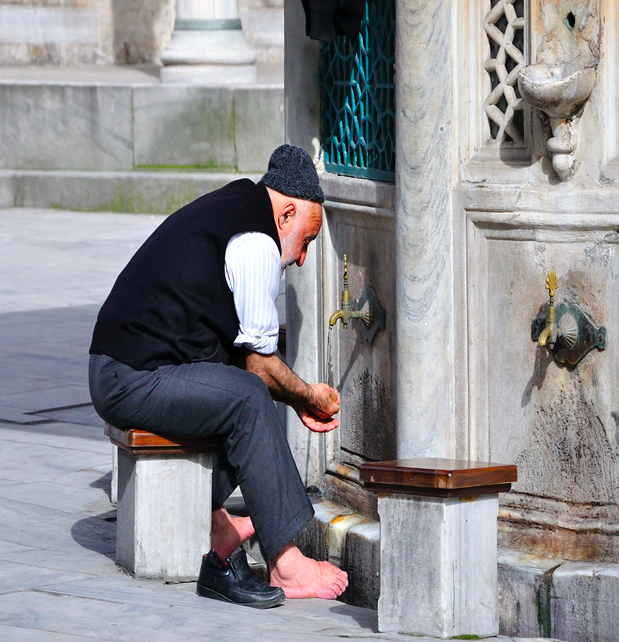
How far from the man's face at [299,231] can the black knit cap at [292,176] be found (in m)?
0.03

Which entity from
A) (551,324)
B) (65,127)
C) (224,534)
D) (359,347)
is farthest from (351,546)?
(65,127)

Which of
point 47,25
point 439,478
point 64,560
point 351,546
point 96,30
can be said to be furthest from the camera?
point 96,30

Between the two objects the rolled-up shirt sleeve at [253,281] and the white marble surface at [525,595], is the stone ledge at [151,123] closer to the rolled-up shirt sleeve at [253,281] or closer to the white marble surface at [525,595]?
the rolled-up shirt sleeve at [253,281]

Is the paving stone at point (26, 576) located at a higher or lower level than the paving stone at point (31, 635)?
lower

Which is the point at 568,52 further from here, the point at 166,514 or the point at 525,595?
the point at 166,514

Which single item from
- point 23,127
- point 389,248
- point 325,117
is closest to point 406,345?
point 389,248

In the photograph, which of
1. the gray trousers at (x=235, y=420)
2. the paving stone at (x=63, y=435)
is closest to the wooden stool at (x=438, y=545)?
the gray trousers at (x=235, y=420)

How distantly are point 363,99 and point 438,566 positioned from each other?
68.8 inches

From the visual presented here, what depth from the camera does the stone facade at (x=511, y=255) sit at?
3936 mm

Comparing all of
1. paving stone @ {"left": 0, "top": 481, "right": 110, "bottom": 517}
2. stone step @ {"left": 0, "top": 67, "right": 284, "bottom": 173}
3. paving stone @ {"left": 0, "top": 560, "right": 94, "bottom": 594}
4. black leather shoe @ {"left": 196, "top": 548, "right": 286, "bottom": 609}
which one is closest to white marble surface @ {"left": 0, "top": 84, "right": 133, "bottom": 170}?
stone step @ {"left": 0, "top": 67, "right": 284, "bottom": 173}

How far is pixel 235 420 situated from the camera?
391 centimetres

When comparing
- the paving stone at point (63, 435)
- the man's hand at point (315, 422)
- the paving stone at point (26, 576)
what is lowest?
the paving stone at point (26, 576)

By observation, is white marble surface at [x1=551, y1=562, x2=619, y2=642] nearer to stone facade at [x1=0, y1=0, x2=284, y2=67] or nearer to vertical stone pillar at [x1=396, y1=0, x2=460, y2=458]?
vertical stone pillar at [x1=396, y1=0, x2=460, y2=458]

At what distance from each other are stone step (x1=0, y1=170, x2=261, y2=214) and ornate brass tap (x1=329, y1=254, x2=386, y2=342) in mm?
10046
